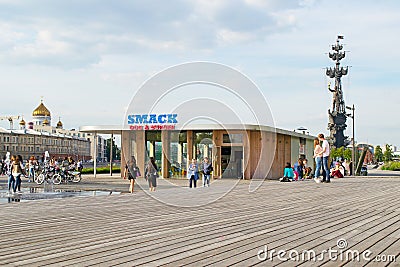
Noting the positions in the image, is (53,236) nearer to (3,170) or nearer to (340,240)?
(340,240)

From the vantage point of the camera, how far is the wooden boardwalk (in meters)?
6.34

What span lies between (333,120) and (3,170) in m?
66.3

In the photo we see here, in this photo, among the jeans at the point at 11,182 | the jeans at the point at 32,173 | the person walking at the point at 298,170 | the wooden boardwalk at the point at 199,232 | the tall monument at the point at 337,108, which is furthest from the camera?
the tall monument at the point at 337,108

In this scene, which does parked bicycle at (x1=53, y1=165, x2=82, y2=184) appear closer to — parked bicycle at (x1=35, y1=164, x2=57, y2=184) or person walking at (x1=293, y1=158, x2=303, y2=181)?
parked bicycle at (x1=35, y1=164, x2=57, y2=184)

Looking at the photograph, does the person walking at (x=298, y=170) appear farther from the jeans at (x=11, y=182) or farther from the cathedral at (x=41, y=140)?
the cathedral at (x=41, y=140)

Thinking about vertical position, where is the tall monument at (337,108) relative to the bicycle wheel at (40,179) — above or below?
above

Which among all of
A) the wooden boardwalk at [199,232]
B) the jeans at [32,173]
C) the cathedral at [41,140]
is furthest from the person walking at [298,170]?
the cathedral at [41,140]

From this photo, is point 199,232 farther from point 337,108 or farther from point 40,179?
point 337,108

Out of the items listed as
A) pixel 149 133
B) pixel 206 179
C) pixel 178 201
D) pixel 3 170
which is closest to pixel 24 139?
pixel 3 170

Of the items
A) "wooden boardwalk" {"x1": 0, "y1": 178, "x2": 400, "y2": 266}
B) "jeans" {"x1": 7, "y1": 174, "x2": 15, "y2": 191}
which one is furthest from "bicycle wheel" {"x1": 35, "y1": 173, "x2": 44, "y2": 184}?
"wooden boardwalk" {"x1": 0, "y1": 178, "x2": 400, "y2": 266}

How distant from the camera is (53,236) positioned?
8.22 meters

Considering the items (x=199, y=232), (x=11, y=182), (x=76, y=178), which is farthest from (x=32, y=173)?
(x=199, y=232)

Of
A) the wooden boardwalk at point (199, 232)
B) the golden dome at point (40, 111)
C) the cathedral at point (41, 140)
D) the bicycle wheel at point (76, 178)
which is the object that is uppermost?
the golden dome at point (40, 111)

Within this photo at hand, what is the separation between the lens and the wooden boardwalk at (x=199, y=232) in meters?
6.34
